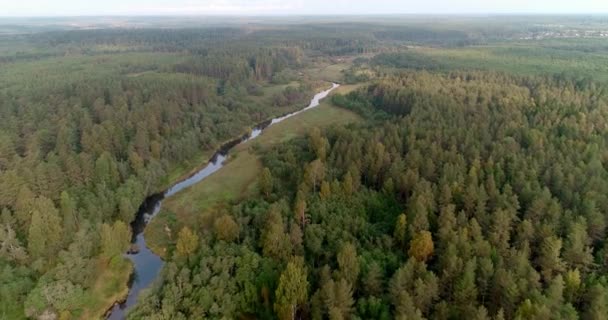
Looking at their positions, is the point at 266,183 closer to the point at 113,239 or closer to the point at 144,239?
the point at 144,239

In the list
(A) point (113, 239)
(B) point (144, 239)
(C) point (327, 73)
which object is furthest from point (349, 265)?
(C) point (327, 73)

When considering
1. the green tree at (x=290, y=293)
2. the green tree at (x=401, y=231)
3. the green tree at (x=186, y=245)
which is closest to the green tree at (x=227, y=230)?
the green tree at (x=186, y=245)

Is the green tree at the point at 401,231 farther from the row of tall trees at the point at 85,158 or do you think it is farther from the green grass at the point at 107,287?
the row of tall trees at the point at 85,158

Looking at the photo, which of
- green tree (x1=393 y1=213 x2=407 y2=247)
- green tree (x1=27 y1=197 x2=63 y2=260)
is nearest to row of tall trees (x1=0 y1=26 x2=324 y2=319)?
green tree (x1=27 y1=197 x2=63 y2=260)

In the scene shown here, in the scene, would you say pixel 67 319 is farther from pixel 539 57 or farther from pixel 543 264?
pixel 539 57

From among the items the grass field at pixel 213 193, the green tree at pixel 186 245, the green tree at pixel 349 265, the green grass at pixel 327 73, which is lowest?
the grass field at pixel 213 193

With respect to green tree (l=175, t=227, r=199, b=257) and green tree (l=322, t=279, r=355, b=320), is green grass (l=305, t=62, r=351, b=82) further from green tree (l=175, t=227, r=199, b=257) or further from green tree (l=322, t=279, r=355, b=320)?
green tree (l=322, t=279, r=355, b=320)
